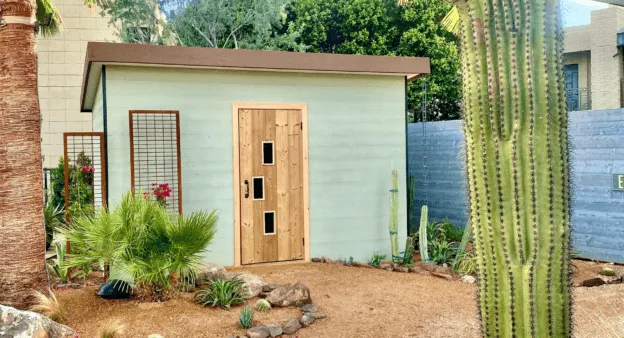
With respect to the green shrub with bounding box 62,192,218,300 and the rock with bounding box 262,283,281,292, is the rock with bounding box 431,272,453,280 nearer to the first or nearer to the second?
the rock with bounding box 262,283,281,292

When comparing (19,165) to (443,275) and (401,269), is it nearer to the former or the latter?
(401,269)

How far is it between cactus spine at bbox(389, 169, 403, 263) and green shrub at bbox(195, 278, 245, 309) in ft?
Answer: 10.0

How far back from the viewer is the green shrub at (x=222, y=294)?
6.18 m

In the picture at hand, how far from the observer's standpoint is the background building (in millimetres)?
17766

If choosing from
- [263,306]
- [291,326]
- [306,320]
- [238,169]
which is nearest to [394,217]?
[238,169]

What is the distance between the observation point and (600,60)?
18266 millimetres

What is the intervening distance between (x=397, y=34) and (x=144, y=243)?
15.3 metres

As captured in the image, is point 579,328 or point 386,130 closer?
point 579,328

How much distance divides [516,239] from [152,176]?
5.44m

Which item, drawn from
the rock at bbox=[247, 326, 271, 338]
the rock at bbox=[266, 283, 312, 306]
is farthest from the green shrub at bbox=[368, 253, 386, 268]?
the rock at bbox=[247, 326, 271, 338]

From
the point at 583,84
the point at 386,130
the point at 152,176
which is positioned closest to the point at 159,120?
the point at 152,176

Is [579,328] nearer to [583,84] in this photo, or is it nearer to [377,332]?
[377,332]

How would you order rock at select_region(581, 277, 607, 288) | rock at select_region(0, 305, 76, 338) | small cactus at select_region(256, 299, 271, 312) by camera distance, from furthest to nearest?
1. rock at select_region(581, 277, 607, 288)
2. small cactus at select_region(256, 299, 271, 312)
3. rock at select_region(0, 305, 76, 338)

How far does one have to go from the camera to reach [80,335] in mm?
5195
